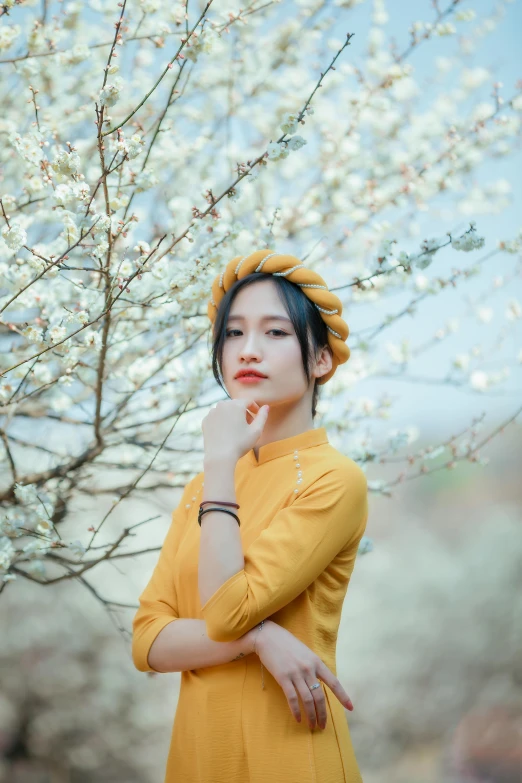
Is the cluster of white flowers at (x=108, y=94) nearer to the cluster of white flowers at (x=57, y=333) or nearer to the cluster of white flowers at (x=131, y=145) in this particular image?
the cluster of white flowers at (x=131, y=145)

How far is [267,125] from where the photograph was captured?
94.1 inches

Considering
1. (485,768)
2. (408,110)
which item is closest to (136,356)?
(408,110)

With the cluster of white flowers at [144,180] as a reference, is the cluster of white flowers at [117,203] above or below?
below

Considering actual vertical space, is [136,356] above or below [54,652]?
above

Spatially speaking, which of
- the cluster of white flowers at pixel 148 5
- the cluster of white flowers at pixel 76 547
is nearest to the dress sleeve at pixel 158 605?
the cluster of white flowers at pixel 76 547

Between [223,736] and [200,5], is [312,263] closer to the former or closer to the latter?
[200,5]

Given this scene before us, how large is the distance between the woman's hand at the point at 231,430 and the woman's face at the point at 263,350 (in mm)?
46

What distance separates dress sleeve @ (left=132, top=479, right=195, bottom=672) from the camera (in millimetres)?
938

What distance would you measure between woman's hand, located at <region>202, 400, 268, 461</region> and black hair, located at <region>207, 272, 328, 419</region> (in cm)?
13

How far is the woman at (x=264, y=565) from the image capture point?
32.9 inches

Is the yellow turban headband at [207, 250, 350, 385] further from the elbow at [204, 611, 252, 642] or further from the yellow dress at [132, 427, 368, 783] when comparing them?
the elbow at [204, 611, 252, 642]

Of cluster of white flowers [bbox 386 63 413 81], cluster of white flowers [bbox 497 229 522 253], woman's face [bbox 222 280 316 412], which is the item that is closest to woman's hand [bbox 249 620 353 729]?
woman's face [bbox 222 280 316 412]

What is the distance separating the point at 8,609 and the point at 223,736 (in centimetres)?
198

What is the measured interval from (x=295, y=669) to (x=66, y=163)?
29.1 inches
